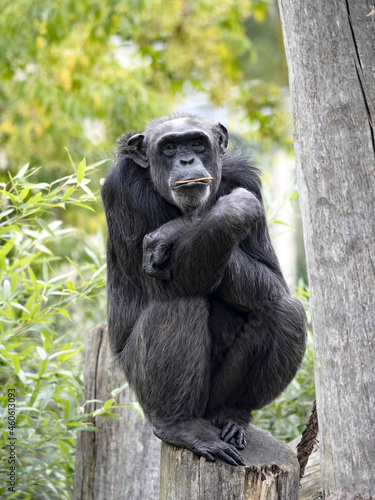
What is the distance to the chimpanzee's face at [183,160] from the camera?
4.21m

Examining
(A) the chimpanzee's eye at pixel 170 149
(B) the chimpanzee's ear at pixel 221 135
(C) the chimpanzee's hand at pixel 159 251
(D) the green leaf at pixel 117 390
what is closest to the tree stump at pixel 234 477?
(C) the chimpanzee's hand at pixel 159 251

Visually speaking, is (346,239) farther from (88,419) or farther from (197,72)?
(197,72)

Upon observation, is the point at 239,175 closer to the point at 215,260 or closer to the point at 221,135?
the point at 221,135

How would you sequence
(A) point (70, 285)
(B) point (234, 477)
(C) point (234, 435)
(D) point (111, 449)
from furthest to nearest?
(D) point (111, 449), (A) point (70, 285), (C) point (234, 435), (B) point (234, 477)

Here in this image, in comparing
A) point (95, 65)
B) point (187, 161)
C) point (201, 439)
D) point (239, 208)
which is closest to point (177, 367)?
point (201, 439)

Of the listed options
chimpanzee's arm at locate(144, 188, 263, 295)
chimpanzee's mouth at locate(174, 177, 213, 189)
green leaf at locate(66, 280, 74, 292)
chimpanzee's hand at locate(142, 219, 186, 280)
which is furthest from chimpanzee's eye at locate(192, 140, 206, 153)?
green leaf at locate(66, 280, 74, 292)

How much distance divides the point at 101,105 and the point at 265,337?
5.58 m

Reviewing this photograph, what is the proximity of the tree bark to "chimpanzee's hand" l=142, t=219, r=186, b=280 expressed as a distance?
1.77 meters

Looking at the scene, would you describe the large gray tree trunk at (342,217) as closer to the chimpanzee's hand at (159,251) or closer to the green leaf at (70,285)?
the chimpanzee's hand at (159,251)

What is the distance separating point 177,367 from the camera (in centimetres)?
413

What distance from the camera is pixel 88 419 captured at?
5.96 meters

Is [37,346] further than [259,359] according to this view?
Yes

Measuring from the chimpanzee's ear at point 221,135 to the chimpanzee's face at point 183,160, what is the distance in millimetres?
62

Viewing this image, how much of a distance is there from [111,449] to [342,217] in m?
3.37
